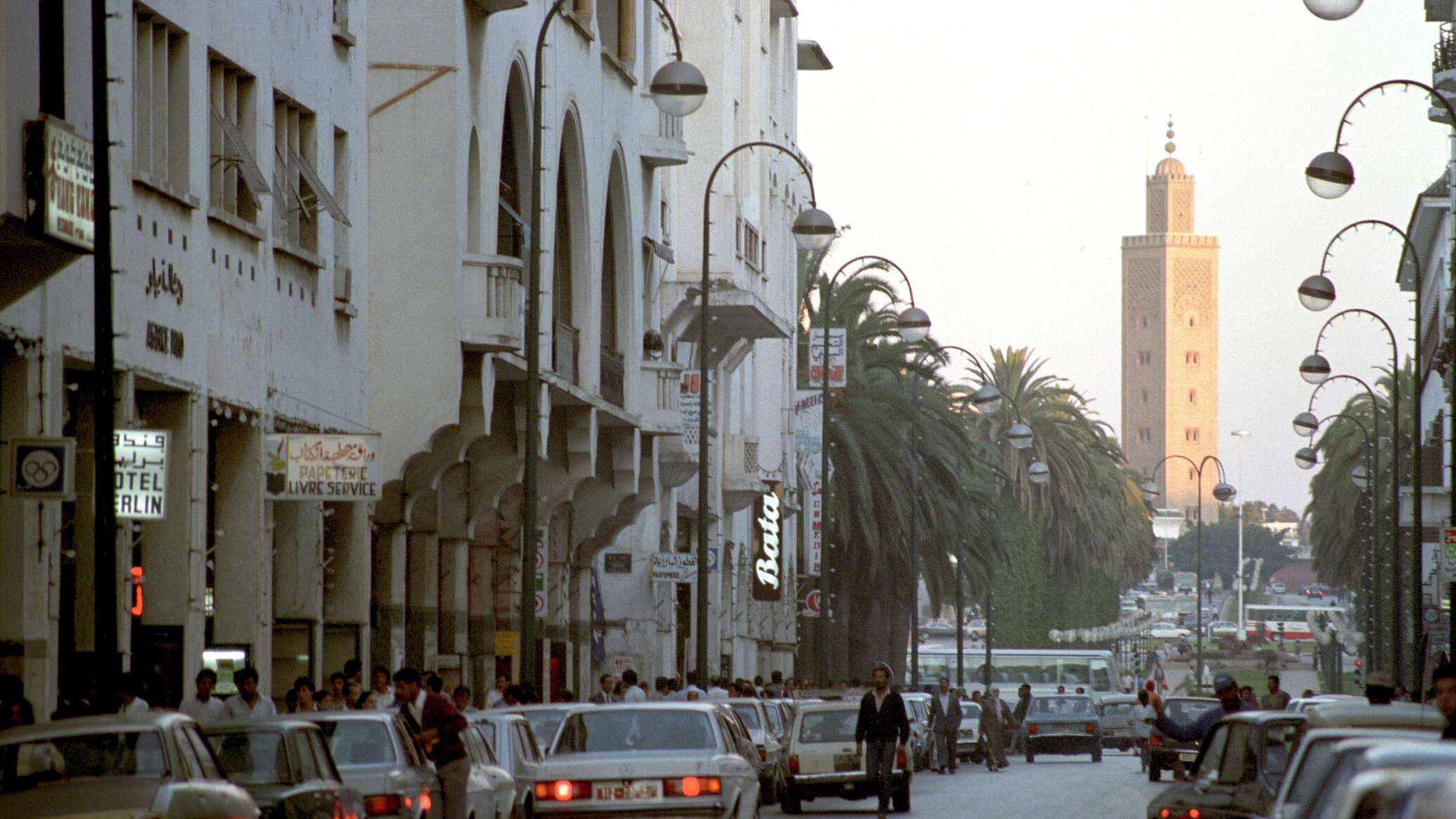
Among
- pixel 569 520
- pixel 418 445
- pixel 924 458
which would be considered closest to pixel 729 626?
pixel 924 458

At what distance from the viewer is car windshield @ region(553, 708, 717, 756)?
20.4m

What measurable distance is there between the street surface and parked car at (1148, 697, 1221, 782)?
339mm

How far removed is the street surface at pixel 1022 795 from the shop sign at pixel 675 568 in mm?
4895

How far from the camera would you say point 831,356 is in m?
57.1

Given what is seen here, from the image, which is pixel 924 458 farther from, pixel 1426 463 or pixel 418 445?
pixel 418 445

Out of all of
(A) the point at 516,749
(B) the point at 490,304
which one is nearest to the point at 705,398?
(B) the point at 490,304

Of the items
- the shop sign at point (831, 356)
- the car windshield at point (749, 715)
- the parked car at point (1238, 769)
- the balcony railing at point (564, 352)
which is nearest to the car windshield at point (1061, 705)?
the shop sign at point (831, 356)

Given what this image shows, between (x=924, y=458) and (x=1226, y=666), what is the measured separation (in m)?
83.9

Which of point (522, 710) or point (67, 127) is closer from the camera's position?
point (67, 127)

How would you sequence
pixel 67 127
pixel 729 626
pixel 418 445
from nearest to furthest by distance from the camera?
pixel 67 127 < pixel 418 445 < pixel 729 626

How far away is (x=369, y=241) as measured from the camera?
3144cm

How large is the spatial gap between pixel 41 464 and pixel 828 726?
1523cm

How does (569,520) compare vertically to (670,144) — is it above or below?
below

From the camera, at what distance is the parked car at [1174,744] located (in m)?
38.7
